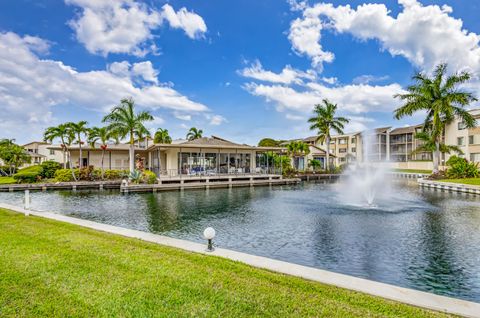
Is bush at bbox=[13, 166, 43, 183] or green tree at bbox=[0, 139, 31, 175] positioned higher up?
green tree at bbox=[0, 139, 31, 175]

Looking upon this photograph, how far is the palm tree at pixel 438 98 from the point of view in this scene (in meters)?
31.6

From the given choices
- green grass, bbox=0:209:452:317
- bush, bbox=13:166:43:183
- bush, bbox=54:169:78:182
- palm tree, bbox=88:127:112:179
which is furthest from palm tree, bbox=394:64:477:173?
bush, bbox=13:166:43:183

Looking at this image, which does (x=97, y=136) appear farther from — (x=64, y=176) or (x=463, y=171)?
(x=463, y=171)

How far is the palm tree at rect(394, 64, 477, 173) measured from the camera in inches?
1245

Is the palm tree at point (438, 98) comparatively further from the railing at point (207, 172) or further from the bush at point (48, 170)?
the bush at point (48, 170)

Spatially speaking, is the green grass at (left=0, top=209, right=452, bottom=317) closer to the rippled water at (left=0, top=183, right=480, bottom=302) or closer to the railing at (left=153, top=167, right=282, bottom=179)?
the rippled water at (left=0, top=183, right=480, bottom=302)

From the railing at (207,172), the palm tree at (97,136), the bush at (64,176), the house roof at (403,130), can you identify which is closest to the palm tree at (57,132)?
the palm tree at (97,136)

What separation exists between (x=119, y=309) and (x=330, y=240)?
750 centimetres

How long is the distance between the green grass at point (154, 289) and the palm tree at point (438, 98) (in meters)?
35.1

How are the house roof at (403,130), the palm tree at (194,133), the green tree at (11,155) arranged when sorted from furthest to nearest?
the house roof at (403,130) < the palm tree at (194,133) < the green tree at (11,155)

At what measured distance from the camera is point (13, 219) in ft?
32.2

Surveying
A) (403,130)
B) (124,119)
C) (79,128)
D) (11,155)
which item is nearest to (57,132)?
(79,128)

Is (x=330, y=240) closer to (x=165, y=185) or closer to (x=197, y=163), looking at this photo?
(x=165, y=185)

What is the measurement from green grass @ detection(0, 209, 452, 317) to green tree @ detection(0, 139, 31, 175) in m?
41.6
